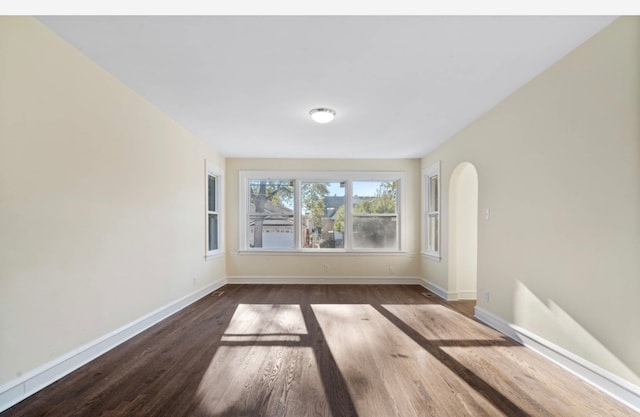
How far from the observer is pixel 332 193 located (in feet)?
20.2

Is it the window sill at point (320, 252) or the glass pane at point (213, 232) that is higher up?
the glass pane at point (213, 232)

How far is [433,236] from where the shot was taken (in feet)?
18.4

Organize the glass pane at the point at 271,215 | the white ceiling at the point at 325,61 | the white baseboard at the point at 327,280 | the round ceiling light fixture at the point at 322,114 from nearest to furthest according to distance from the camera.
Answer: the white ceiling at the point at 325,61
the round ceiling light fixture at the point at 322,114
the white baseboard at the point at 327,280
the glass pane at the point at 271,215

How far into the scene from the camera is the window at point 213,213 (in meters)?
5.35

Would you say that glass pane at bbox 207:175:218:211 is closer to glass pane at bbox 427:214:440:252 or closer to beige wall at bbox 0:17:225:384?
beige wall at bbox 0:17:225:384

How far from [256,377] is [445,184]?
390cm

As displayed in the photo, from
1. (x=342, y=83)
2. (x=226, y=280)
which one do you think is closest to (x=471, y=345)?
(x=342, y=83)

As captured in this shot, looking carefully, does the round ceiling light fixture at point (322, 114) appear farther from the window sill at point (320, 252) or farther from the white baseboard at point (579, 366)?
the window sill at point (320, 252)

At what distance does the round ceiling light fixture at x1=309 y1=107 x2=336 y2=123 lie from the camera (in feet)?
11.4

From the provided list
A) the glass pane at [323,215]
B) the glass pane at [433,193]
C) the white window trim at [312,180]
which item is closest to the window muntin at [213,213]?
the white window trim at [312,180]

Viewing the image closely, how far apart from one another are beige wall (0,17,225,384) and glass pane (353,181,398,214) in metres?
3.58

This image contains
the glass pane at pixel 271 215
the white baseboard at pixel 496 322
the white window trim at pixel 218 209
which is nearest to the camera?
the white baseboard at pixel 496 322

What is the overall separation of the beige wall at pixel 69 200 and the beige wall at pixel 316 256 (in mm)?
2316

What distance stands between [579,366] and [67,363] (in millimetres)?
3815
